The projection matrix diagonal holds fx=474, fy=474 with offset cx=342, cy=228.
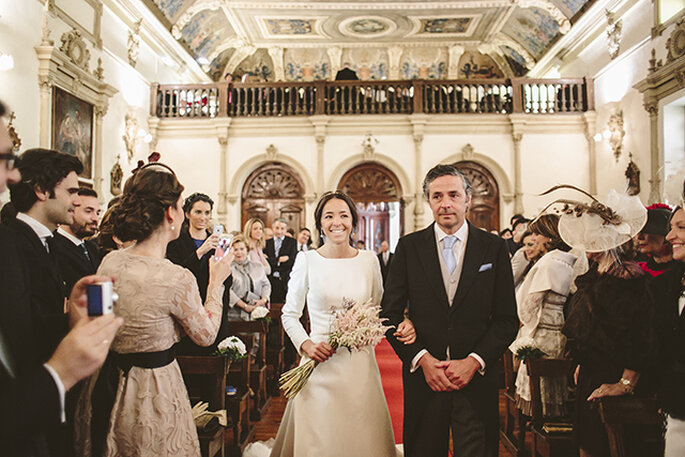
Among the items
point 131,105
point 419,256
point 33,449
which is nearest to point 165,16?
point 131,105

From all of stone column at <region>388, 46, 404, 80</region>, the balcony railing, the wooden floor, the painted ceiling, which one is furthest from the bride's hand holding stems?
stone column at <region>388, 46, 404, 80</region>

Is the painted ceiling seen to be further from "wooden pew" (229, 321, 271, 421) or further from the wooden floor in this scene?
the wooden floor

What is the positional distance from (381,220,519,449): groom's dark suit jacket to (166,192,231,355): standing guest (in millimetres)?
1092

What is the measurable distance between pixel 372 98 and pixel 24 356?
38.6 feet

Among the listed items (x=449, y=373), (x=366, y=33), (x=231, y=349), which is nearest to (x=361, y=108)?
(x=366, y=33)

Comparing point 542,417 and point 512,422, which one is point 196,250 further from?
point 512,422

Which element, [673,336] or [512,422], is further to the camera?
[512,422]

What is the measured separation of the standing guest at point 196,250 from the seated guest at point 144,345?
1.84 feet

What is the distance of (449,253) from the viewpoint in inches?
105

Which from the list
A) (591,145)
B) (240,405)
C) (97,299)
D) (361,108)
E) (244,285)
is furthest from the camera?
(361,108)

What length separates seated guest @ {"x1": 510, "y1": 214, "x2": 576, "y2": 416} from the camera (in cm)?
369

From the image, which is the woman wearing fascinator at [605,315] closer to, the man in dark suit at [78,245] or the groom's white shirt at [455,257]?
the groom's white shirt at [455,257]

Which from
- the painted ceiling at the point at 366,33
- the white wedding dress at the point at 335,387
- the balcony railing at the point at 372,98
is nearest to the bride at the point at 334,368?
the white wedding dress at the point at 335,387

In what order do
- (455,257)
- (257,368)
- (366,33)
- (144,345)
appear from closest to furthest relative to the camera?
(144,345)
(455,257)
(257,368)
(366,33)
